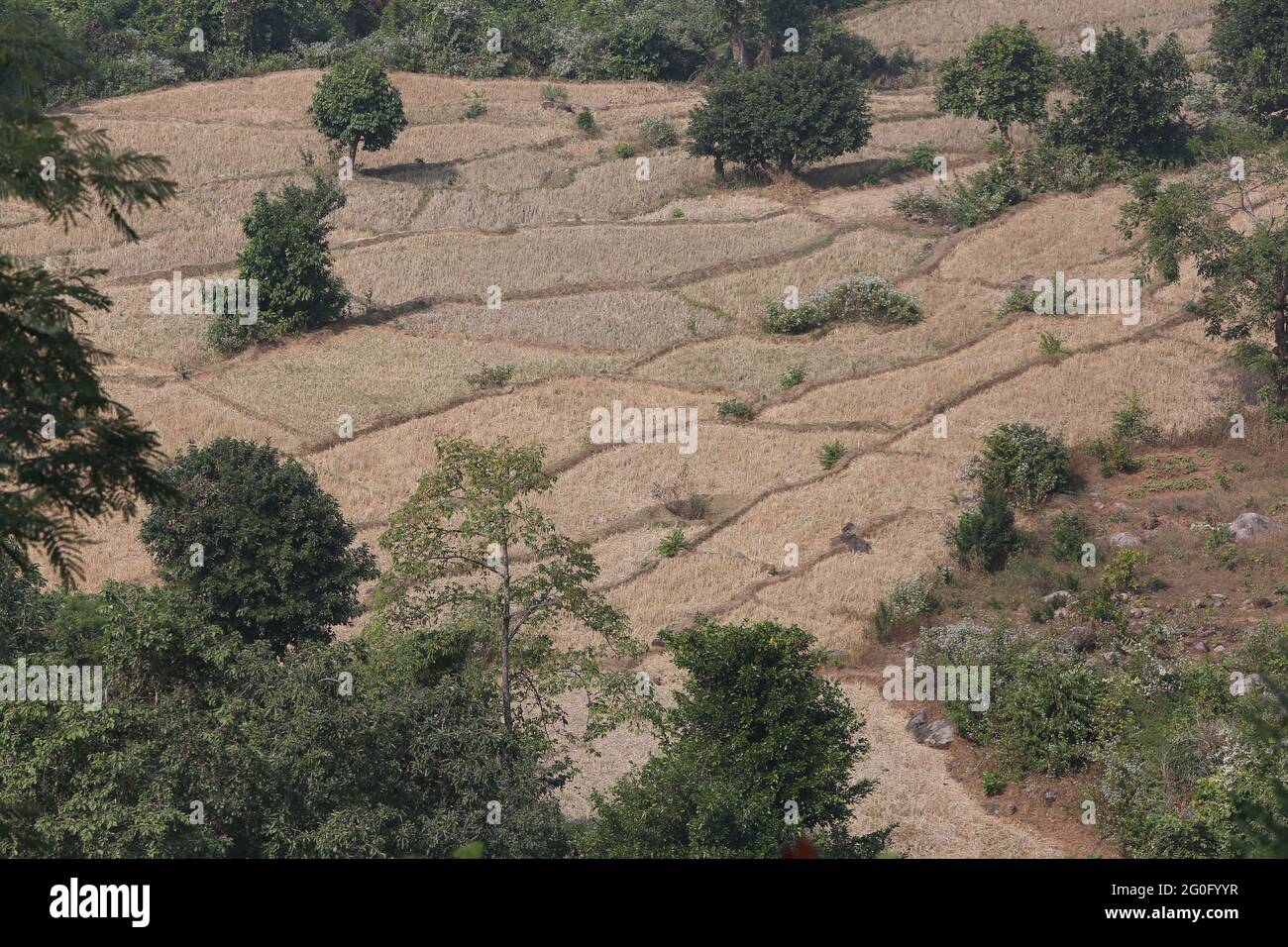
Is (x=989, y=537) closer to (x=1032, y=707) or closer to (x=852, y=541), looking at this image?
(x=852, y=541)

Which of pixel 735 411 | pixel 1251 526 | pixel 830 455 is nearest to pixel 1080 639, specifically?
pixel 1251 526

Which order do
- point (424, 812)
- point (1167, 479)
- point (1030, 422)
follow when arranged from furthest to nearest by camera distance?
point (1030, 422), point (1167, 479), point (424, 812)

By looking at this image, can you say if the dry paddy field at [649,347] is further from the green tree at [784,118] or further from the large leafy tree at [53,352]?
the large leafy tree at [53,352]

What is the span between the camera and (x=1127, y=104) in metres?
66.7

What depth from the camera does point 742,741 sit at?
2367 centimetres

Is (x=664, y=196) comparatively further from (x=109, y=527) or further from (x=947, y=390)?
(x=109, y=527)

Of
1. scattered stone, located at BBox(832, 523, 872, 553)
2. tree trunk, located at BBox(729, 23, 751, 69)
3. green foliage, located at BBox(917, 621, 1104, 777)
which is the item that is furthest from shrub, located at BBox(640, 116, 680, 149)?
green foliage, located at BBox(917, 621, 1104, 777)

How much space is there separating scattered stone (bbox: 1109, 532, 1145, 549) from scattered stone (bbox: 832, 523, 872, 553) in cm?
529

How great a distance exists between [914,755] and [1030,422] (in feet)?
A: 49.5

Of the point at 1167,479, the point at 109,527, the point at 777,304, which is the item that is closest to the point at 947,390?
the point at 1167,479

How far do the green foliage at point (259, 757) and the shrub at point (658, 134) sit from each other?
174 ft

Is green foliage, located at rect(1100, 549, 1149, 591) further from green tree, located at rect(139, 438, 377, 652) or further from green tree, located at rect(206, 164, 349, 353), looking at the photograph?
green tree, located at rect(206, 164, 349, 353)

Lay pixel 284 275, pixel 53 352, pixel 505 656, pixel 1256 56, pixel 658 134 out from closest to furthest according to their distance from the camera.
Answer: pixel 53 352 → pixel 505 656 → pixel 284 275 → pixel 1256 56 → pixel 658 134

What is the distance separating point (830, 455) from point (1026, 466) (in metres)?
5.02
